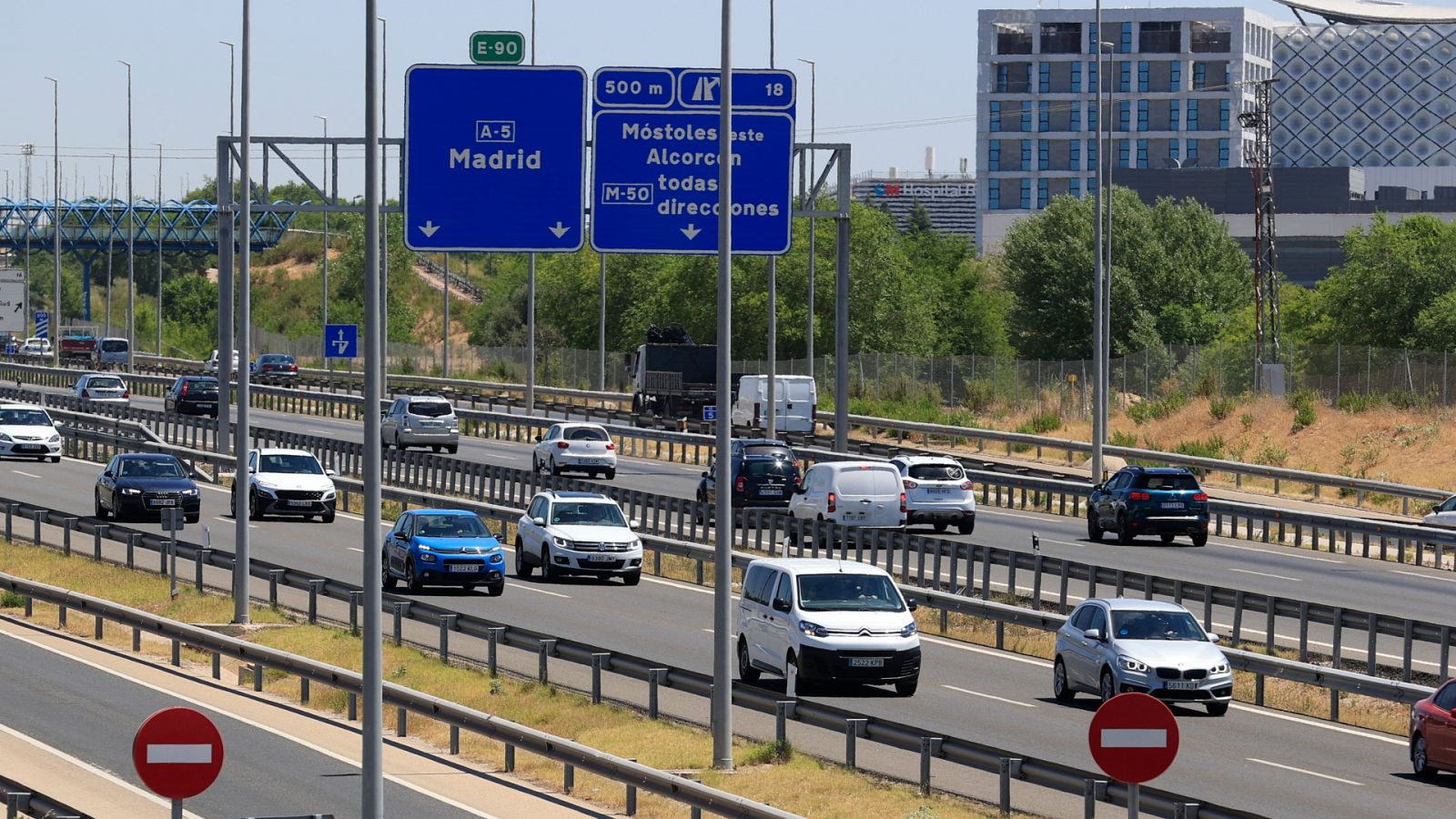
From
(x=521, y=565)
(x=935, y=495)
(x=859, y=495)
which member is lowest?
(x=521, y=565)

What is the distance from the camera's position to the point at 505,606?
33844 mm

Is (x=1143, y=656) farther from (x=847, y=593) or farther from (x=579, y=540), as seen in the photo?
(x=579, y=540)

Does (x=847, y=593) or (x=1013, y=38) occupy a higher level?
(x=1013, y=38)

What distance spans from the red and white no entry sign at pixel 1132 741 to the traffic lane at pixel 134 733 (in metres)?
7.76

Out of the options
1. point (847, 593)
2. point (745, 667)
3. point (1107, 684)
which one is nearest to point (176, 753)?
point (847, 593)

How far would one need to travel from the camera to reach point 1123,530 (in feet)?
148

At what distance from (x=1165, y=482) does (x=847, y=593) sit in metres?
21.6

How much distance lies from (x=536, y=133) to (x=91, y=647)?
31.2 ft

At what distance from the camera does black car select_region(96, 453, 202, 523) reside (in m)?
45.1

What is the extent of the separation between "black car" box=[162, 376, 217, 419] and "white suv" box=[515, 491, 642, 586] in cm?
3703

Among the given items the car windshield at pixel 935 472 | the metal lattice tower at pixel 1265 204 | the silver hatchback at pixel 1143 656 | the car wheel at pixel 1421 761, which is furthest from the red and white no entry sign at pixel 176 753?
the metal lattice tower at pixel 1265 204

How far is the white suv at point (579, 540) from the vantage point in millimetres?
37625

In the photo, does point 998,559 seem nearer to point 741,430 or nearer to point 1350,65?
point 741,430

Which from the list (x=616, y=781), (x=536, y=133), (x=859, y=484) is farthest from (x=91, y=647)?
(x=859, y=484)
